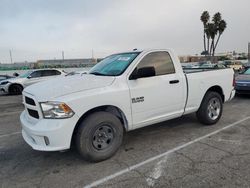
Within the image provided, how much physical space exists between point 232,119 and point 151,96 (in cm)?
320

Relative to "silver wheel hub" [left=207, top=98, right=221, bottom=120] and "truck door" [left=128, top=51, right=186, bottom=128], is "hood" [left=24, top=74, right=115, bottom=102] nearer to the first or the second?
"truck door" [left=128, top=51, right=186, bottom=128]

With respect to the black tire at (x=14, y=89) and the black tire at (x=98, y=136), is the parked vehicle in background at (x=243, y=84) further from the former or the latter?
the black tire at (x=14, y=89)

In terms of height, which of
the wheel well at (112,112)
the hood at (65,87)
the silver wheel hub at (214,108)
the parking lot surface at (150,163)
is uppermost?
the hood at (65,87)

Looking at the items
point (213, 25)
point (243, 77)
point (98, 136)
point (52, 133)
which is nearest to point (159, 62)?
point (98, 136)

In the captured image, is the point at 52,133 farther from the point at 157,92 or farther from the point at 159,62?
the point at 159,62

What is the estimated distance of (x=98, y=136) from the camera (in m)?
3.58

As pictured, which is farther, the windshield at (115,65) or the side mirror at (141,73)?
the windshield at (115,65)

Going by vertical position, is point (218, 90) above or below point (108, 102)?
below

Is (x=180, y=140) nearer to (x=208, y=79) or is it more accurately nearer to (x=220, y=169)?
(x=220, y=169)

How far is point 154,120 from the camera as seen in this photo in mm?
4223

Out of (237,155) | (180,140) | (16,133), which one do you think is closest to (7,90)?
(16,133)

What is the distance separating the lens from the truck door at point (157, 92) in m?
3.91

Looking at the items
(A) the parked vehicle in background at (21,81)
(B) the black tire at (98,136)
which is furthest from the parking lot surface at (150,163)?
(A) the parked vehicle in background at (21,81)

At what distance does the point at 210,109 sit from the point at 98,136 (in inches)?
123
